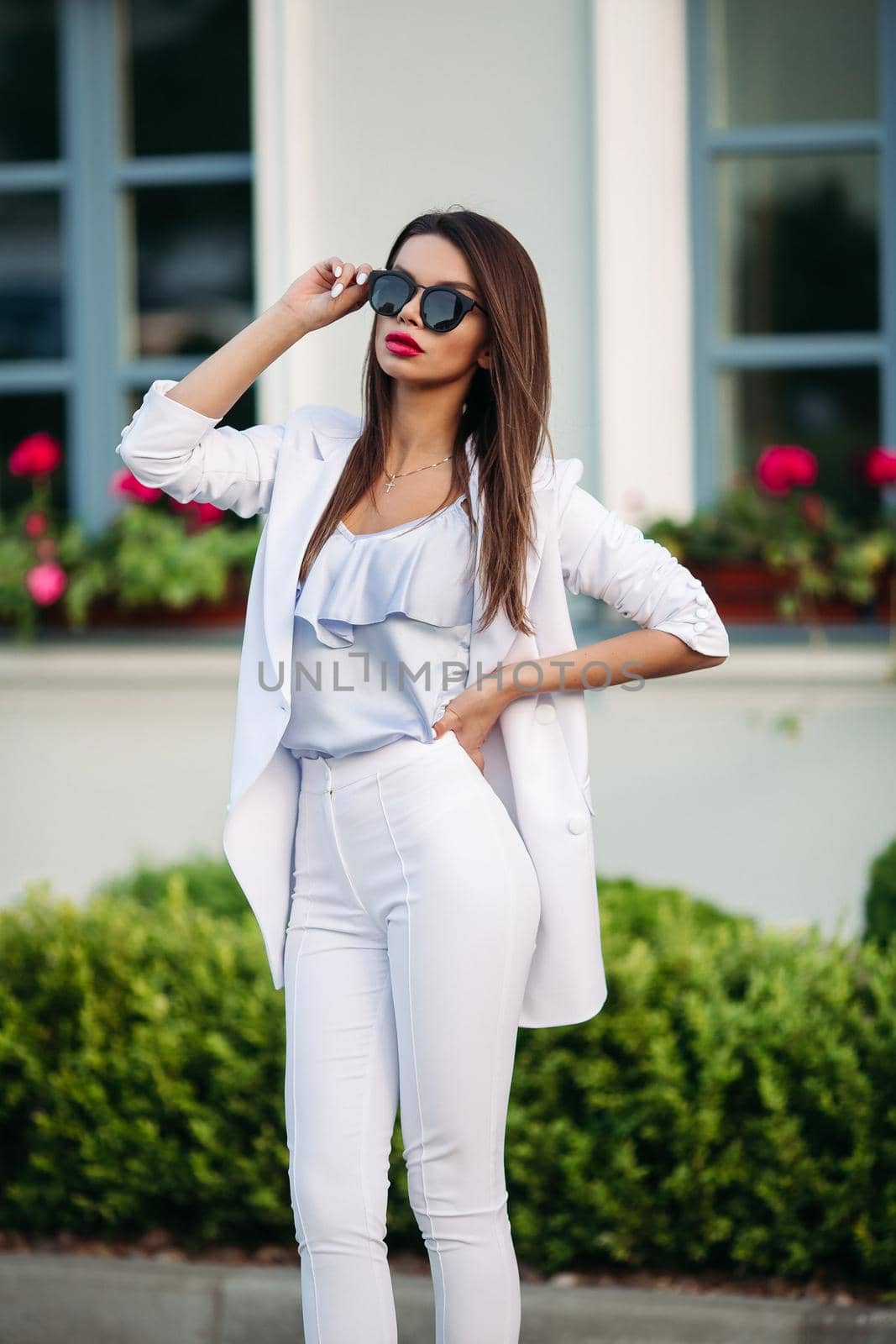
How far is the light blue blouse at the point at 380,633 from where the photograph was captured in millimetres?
2201

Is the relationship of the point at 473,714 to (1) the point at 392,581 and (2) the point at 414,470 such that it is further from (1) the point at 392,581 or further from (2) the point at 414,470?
(2) the point at 414,470

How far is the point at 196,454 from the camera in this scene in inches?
89.9

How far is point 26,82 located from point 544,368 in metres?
3.68

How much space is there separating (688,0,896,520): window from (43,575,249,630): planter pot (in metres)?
1.50

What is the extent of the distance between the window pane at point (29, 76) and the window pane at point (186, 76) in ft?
0.85

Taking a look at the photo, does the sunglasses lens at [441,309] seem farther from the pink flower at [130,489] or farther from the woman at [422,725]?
the pink flower at [130,489]

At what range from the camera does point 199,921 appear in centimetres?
365

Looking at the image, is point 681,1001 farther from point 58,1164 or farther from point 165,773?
point 165,773

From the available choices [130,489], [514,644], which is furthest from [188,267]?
[514,644]

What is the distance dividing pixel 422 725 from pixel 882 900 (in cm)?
183

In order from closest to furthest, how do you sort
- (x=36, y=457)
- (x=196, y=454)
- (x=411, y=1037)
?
(x=411, y=1037) → (x=196, y=454) → (x=36, y=457)

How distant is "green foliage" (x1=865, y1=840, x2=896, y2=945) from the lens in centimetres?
360

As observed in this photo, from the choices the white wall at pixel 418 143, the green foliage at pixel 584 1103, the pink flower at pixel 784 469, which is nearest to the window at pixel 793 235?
the pink flower at pixel 784 469

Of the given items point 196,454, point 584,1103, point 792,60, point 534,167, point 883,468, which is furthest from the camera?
point 792,60
